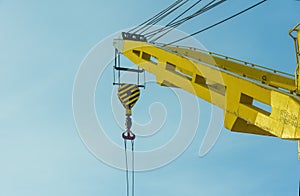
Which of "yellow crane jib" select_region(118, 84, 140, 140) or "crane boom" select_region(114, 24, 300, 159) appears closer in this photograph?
"crane boom" select_region(114, 24, 300, 159)

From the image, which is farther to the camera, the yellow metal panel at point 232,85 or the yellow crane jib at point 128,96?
the yellow crane jib at point 128,96

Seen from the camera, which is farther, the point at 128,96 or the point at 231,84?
the point at 128,96

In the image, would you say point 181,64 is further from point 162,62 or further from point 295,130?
point 295,130

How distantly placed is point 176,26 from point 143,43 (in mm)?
868

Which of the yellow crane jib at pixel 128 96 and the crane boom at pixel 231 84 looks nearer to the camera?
the crane boom at pixel 231 84

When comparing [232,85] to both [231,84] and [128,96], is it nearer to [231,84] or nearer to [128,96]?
[231,84]

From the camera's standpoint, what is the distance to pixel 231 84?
675cm

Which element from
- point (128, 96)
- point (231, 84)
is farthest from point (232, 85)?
point (128, 96)

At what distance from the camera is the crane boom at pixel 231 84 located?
5836mm

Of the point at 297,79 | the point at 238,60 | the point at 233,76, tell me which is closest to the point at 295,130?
the point at 297,79

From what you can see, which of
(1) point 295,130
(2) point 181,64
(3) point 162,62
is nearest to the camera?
(1) point 295,130

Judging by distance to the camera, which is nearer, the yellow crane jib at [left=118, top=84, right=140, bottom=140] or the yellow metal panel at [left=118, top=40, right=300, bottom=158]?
the yellow metal panel at [left=118, top=40, right=300, bottom=158]

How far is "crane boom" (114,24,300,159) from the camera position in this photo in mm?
5836

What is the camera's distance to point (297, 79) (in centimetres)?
588
